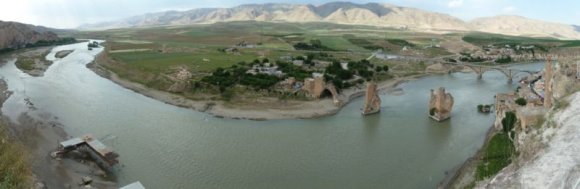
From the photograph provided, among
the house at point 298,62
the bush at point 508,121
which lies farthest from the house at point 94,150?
the house at point 298,62

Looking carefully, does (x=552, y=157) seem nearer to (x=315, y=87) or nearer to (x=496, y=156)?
(x=496, y=156)

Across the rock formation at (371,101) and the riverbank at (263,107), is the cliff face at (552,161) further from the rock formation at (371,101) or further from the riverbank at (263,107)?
the riverbank at (263,107)

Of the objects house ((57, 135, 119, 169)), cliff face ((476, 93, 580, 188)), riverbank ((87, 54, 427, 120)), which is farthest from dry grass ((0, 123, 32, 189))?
riverbank ((87, 54, 427, 120))

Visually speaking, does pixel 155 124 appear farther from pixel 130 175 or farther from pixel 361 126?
pixel 361 126

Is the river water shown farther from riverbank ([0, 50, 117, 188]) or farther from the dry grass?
the dry grass

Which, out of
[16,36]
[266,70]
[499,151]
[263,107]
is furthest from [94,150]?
[16,36]

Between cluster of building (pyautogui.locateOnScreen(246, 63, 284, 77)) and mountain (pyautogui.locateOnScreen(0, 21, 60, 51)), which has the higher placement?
mountain (pyautogui.locateOnScreen(0, 21, 60, 51))
